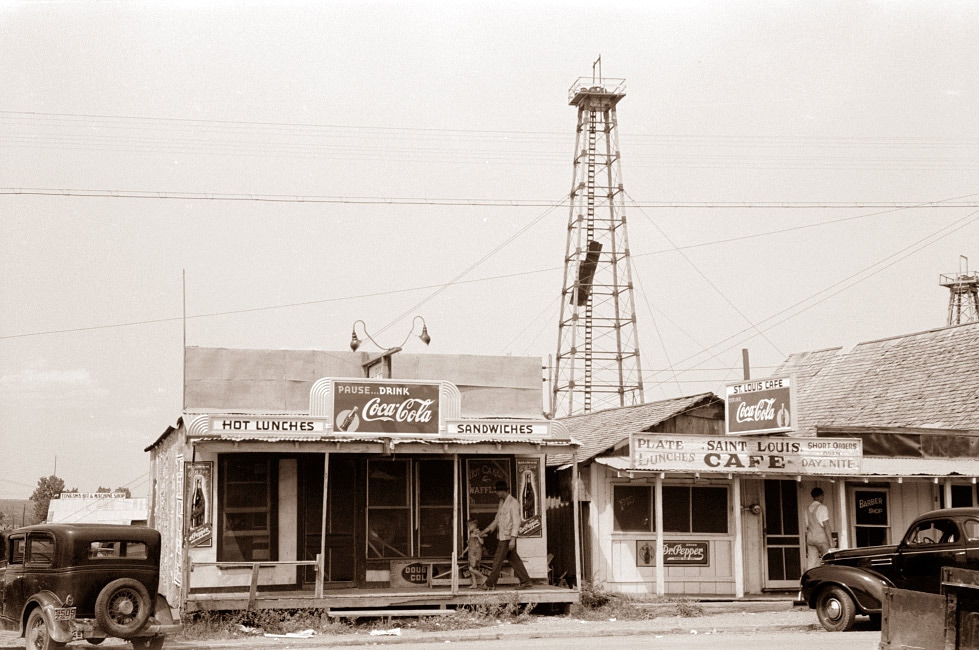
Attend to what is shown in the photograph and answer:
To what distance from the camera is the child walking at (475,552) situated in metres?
19.6

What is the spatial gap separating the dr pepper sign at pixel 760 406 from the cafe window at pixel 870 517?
361 centimetres

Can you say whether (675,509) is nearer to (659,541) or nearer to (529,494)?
(659,541)

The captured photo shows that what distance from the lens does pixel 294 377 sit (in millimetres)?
20516

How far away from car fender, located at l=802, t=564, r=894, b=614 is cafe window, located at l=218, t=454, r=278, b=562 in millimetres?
8754

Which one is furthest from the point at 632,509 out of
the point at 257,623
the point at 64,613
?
the point at 64,613

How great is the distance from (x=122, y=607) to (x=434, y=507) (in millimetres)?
7471

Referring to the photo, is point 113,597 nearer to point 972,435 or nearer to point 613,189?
point 972,435

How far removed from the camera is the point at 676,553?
→ 2209 cm

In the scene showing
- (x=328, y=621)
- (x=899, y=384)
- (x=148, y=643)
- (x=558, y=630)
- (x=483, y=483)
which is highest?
(x=899, y=384)

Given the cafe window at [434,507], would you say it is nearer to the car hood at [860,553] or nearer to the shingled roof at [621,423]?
the shingled roof at [621,423]

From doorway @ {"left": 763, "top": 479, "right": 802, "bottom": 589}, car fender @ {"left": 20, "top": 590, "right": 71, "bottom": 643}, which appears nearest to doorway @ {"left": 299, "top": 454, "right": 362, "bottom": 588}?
car fender @ {"left": 20, "top": 590, "right": 71, "bottom": 643}

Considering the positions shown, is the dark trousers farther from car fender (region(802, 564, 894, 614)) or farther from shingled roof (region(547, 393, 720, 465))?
car fender (region(802, 564, 894, 614))

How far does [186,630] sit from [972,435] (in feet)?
55.2

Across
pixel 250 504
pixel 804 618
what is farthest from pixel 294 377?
pixel 804 618
